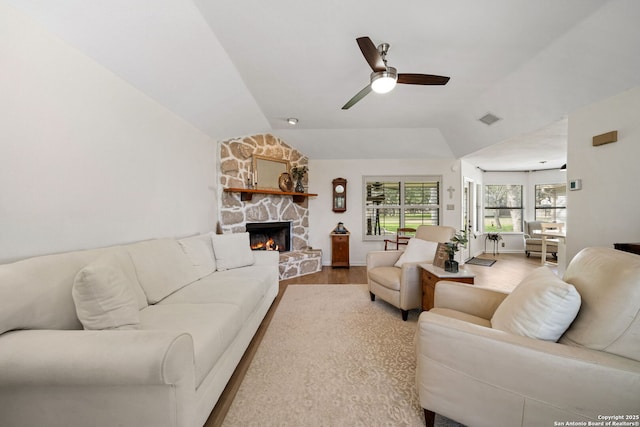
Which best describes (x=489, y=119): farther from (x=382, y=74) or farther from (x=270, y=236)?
(x=270, y=236)

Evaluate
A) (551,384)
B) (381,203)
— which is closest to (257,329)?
(551,384)

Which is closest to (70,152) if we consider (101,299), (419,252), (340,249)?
(101,299)

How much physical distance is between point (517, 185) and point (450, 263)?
6.01 m

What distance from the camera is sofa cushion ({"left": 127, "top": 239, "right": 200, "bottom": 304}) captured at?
183 cm

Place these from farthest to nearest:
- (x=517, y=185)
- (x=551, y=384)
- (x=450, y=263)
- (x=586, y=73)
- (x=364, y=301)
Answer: (x=517, y=185) → (x=364, y=301) → (x=450, y=263) → (x=586, y=73) → (x=551, y=384)

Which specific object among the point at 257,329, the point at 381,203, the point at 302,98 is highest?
the point at 302,98

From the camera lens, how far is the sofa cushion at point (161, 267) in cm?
183

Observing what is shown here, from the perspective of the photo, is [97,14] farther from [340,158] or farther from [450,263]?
[340,158]

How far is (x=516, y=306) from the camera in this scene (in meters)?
1.23

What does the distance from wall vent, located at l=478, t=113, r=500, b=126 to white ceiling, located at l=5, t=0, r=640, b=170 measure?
70 millimetres

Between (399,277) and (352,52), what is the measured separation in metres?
2.30

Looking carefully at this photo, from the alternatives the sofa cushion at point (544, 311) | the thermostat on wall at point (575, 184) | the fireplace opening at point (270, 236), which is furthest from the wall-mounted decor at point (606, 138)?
the fireplace opening at point (270, 236)

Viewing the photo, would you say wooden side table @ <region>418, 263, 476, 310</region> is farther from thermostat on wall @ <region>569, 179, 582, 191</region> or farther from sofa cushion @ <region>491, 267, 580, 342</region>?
thermostat on wall @ <region>569, 179, 582, 191</region>

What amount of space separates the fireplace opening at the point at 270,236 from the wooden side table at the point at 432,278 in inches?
110
